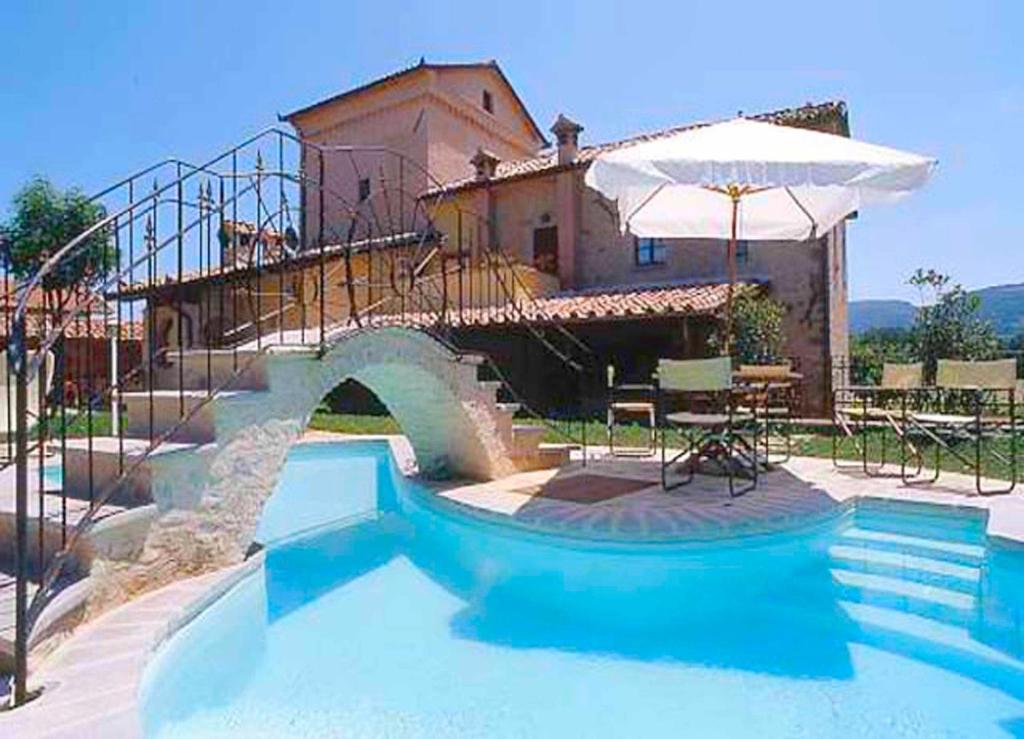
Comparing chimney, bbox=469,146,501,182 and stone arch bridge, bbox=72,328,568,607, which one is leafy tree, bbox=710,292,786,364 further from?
chimney, bbox=469,146,501,182

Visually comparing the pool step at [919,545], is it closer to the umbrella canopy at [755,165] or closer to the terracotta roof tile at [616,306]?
the umbrella canopy at [755,165]

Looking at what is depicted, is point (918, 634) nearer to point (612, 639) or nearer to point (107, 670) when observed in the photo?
point (612, 639)

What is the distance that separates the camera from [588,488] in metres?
7.56

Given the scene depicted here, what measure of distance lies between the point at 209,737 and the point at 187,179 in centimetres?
368

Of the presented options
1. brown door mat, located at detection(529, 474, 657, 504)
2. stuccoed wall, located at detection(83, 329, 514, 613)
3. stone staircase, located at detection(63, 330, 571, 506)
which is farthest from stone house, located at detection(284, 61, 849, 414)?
stone staircase, located at detection(63, 330, 571, 506)

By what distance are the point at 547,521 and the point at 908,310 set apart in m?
42.0

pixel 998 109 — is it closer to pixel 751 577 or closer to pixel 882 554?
pixel 882 554

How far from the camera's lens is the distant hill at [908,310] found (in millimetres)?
42487

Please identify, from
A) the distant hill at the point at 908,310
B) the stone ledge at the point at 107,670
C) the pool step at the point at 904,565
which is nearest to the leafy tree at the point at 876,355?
the distant hill at the point at 908,310

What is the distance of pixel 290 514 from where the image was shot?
8.11 meters

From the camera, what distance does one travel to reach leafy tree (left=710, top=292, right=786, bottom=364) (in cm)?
1405

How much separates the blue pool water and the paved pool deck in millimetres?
146

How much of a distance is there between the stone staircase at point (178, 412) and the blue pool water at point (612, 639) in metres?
1.06

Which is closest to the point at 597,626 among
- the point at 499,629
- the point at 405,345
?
the point at 499,629
